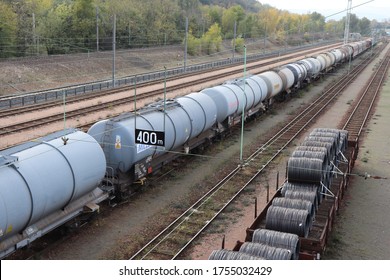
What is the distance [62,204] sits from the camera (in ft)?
48.3

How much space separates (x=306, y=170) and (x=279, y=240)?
554 cm

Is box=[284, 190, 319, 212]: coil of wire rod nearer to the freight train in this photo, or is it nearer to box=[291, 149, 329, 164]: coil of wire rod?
box=[291, 149, 329, 164]: coil of wire rod

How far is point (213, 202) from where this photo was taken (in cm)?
2009

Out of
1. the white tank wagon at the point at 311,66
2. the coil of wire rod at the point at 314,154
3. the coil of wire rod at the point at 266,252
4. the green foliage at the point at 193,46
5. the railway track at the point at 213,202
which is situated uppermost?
the green foliage at the point at 193,46

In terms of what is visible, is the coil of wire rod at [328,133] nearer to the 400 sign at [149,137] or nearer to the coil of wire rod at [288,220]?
the coil of wire rod at [288,220]

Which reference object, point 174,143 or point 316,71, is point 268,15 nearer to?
point 316,71

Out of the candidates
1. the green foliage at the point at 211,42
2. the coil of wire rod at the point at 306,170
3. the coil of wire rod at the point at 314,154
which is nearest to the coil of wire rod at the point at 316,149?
the coil of wire rod at the point at 314,154

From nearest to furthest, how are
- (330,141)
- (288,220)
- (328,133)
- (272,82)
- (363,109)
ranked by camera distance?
(288,220) → (330,141) → (328,133) → (272,82) → (363,109)

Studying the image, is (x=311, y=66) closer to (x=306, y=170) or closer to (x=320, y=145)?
(x=320, y=145)

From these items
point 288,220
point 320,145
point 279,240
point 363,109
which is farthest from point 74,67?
point 279,240

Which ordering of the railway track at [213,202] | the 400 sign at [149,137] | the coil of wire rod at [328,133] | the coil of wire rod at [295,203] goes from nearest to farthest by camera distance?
the coil of wire rod at [295,203]
the railway track at [213,202]
the 400 sign at [149,137]
the coil of wire rod at [328,133]

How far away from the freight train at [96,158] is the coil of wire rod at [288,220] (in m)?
5.27

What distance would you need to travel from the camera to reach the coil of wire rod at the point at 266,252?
445 inches

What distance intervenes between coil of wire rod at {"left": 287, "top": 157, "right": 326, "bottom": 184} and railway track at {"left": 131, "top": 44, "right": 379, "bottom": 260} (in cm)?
340
